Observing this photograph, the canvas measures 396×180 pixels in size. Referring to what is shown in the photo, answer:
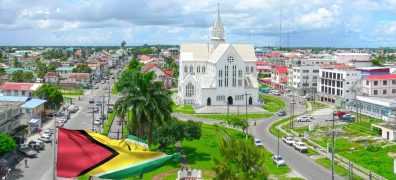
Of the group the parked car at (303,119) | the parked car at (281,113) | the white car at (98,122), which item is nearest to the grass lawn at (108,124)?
the white car at (98,122)

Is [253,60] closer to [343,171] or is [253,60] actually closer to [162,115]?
[343,171]

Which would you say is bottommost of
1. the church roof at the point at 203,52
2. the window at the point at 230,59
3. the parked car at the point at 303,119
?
the parked car at the point at 303,119

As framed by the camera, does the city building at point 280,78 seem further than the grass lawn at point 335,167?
Yes

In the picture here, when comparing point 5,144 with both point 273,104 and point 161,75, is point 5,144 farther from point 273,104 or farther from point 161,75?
point 161,75

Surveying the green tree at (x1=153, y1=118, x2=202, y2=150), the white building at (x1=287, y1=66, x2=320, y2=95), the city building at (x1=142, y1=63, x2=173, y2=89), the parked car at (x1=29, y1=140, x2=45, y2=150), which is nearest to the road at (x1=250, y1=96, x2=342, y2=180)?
the green tree at (x1=153, y1=118, x2=202, y2=150)

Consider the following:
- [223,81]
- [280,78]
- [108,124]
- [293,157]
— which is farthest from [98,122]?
[280,78]

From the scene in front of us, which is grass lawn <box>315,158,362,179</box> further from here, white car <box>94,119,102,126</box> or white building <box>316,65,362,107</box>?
white building <box>316,65,362,107</box>

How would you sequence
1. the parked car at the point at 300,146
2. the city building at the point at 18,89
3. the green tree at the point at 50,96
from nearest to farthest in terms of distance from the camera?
the parked car at the point at 300,146
the green tree at the point at 50,96
the city building at the point at 18,89

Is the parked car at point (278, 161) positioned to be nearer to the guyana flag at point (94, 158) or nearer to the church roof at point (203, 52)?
the guyana flag at point (94, 158)
